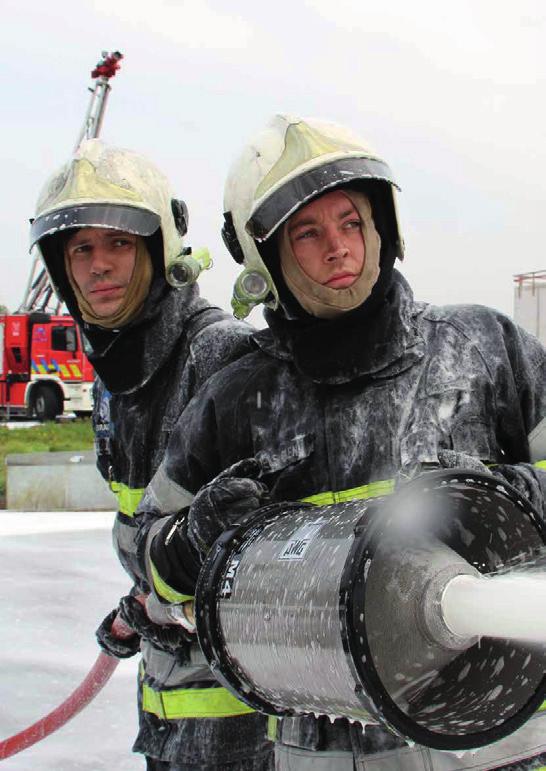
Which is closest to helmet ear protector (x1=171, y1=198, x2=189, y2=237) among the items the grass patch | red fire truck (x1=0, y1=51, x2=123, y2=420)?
the grass patch

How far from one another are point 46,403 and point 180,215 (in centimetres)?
1532

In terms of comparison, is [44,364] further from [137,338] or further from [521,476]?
[521,476]

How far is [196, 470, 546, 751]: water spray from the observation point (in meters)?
1.29

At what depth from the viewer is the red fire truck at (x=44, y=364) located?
17.7 metres

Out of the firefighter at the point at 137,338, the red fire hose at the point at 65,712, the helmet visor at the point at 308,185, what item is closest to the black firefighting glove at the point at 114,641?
the firefighter at the point at 137,338

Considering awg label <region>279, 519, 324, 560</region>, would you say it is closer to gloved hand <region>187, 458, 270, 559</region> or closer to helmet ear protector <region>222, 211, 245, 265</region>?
gloved hand <region>187, 458, 270, 559</region>

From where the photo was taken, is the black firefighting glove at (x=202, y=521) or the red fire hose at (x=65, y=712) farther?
the red fire hose at (x=65, y=712)

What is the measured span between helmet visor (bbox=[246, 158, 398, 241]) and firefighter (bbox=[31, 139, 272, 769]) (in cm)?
76

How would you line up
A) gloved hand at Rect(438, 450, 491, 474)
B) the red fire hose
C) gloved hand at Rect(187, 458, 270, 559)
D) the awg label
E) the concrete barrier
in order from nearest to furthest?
the awg label, gloved hand at Rect(438, 450, 491, 474), gloved hand at Rect(187, 458, 270, 559), the red fire hose, the concrete barrier

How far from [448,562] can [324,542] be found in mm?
157

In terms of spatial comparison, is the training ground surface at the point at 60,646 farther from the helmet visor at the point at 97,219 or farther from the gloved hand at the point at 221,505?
the gloved hand at the point at 221,505

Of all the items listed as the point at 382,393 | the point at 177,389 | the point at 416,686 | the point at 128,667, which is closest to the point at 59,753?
the point at 128,667

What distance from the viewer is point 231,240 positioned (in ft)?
7.33

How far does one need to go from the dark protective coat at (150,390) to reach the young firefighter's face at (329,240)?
0.70 meters
